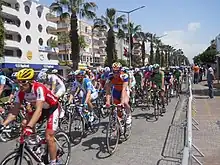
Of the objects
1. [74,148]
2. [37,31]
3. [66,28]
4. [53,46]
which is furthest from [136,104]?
[66,28]

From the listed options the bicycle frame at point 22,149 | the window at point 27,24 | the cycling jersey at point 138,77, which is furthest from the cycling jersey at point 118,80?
the window at point 27,24

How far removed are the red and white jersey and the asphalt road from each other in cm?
168

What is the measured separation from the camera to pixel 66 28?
72875 millimetres

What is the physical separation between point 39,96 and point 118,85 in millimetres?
3535

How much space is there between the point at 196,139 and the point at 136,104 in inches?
283

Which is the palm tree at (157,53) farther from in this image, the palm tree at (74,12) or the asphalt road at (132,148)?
the asphalt road at (132,148)

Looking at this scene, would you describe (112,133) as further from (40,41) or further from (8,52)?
(40,41)

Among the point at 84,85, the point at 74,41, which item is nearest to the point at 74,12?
the point at 74,41

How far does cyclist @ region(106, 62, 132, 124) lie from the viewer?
7761 mm

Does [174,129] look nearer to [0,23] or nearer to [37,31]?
[0,23]

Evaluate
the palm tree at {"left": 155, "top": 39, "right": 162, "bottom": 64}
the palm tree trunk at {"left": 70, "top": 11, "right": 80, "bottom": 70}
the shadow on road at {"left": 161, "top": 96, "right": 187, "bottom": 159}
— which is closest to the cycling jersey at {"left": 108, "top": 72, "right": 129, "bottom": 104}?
the shadow on road at {"left": 161, "top": 96, "right": 187, "bottom": 159}

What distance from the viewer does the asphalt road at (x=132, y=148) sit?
6.41 meters

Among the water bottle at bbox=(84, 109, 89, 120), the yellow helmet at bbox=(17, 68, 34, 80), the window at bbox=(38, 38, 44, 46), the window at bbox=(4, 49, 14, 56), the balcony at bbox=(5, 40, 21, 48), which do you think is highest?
the window at bbox=(38, 38, 44, 46)

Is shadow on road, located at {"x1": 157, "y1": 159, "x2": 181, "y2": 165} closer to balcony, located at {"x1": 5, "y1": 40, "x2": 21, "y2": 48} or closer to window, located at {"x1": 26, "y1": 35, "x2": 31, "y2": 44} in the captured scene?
balcony, located at {"x1": 5, "y1": 40, "x2": 21, "y2": 48}
